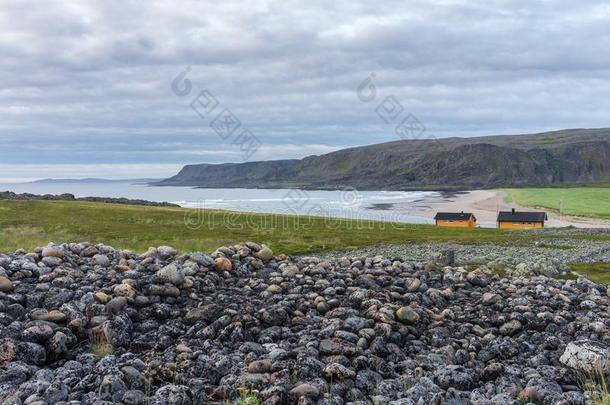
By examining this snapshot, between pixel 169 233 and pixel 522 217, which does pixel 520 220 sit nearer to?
pixel 522 217

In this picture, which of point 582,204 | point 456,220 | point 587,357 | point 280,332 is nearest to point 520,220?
point 456,220

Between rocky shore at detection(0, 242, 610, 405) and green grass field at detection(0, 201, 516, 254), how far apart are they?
14.9 m

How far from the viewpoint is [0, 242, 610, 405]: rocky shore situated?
7.77 metres

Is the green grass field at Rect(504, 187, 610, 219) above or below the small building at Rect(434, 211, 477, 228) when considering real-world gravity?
above

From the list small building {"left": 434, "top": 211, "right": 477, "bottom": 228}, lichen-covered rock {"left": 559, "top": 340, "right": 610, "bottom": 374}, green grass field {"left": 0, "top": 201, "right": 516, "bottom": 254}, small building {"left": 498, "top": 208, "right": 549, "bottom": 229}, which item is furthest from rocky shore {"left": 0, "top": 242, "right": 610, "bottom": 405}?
small building {"left": 434, "top": 211, "right": 477, "bottom": 228}

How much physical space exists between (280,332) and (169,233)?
41777 millimetres

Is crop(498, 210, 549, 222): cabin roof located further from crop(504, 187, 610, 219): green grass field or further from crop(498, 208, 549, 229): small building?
crop(504, 187, 610, 219): green grass field

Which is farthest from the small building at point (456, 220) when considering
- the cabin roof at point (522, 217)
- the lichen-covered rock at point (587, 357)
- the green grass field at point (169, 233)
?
the lichen-covered rock at point (587, 357)

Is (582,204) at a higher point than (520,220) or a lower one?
higher

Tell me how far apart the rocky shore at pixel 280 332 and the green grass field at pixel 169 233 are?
1488cm

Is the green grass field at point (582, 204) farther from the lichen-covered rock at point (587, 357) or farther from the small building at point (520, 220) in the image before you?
the lichen-covered rock at point (587, 357)

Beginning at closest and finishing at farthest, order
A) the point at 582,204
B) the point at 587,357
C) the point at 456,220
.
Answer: the point at 587,357 < the point at 456,220 < the point at 582,204

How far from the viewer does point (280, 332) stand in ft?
34.4

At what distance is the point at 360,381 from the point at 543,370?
10.1ft
